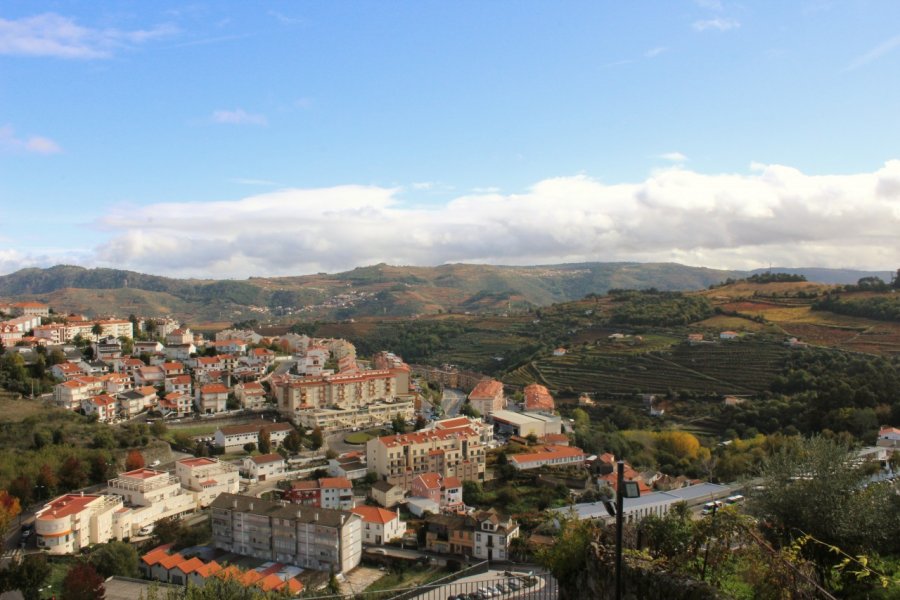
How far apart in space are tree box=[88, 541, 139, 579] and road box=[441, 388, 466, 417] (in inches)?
776

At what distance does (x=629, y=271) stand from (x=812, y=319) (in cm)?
15305

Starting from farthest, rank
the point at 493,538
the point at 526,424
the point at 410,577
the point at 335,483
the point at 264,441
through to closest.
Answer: the point at 526,424
the point at 264,441
the point at 335,483
the point at 493,538
the point at 410,577

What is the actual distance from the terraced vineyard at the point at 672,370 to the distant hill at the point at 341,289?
219 ft

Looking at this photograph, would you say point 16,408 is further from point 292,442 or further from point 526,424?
point 526,424

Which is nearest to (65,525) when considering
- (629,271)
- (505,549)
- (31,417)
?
(31,417)

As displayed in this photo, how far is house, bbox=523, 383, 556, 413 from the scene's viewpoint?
120 ft

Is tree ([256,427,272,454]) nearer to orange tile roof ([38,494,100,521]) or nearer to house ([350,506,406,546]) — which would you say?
orange tile roof ([38,494,100,521])

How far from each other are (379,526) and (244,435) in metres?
10.5

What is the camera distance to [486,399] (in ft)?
119

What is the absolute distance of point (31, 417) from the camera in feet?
80.5

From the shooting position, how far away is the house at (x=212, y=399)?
31.2 metres

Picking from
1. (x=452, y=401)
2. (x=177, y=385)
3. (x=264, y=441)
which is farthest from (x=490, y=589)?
(x=452, y=401)

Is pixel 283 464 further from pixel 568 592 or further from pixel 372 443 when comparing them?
pixel 568 592

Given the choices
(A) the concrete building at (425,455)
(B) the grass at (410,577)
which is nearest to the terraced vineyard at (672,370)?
(A) the concrete building at (425,455)
